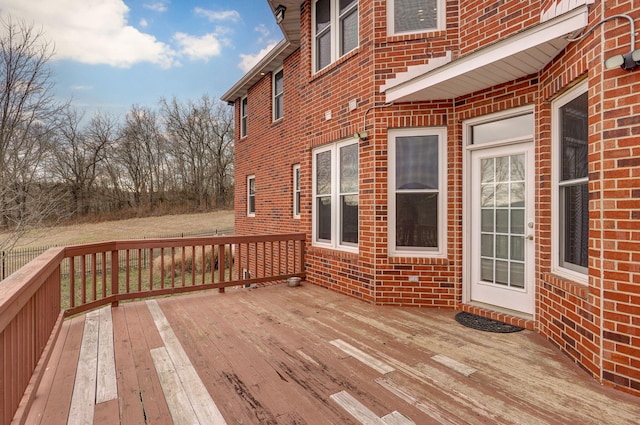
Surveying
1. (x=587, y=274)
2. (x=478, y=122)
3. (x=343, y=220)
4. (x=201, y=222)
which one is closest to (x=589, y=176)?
(x=587, y=274)

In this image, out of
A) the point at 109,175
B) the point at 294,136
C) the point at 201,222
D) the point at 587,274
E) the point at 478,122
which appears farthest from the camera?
the point at 109,175

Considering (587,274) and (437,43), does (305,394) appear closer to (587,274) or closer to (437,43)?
(587,274)

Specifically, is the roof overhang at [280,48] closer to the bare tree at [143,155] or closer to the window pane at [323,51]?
the window pane at [323,51]

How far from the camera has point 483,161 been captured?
3.81 m

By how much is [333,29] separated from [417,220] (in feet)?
10.6

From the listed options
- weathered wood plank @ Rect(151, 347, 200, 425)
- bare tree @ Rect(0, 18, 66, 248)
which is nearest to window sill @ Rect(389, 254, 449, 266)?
weathered wood plank @ Rect(151, 347, 200, 425)

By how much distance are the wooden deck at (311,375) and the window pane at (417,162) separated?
63.5 inches

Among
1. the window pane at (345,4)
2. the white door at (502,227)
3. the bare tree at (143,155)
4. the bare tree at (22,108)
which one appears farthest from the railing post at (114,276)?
the bare tree at (143,155)

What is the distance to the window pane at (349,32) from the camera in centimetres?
469

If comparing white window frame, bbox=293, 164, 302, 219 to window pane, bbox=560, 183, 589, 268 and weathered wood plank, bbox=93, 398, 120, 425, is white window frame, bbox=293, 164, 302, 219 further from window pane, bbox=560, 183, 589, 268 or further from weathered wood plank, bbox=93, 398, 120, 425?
weathered wood plank, bbox=93, 398, 120, 425

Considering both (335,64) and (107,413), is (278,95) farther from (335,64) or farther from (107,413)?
(107,413)

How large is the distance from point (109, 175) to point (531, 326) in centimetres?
2506

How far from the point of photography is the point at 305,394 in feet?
7.05

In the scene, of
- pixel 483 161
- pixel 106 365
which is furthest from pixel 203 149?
pixel 106 365
